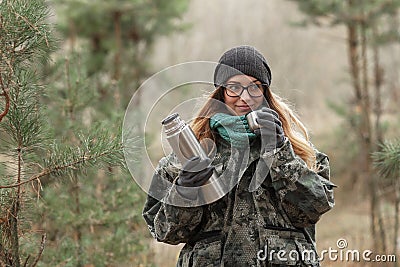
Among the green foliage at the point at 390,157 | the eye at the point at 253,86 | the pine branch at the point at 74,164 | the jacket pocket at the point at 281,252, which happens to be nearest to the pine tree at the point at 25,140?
the pine branch at the point at 74,164

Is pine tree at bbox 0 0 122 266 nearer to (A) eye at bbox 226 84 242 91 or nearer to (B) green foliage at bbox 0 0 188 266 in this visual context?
(B) green foliage at bbox 0 0 188 266

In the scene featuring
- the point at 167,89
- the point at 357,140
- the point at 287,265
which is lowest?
the point at 287,265

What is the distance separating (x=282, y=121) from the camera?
2588 mm

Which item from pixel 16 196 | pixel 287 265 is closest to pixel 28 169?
pixel 16 196

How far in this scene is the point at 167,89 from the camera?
253 centimetres

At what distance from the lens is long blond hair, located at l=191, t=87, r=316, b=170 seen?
253cm

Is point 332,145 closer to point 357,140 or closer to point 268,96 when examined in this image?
point 357,140

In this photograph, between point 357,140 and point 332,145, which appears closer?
point 357,140

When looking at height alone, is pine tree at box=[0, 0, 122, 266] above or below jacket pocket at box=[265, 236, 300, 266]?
above

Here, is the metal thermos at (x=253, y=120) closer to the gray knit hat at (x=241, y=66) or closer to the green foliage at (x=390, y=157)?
the gray knit hat at (x=241, y=66)

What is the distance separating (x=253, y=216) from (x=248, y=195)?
3.5 inches

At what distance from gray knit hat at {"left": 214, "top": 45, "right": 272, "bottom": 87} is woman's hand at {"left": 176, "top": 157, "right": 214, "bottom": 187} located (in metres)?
0.45

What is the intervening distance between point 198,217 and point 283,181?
367 mm

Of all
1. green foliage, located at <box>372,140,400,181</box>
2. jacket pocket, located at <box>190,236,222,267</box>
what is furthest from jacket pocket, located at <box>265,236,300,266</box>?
green foliage, located at <box>372,140,400,181</box>
